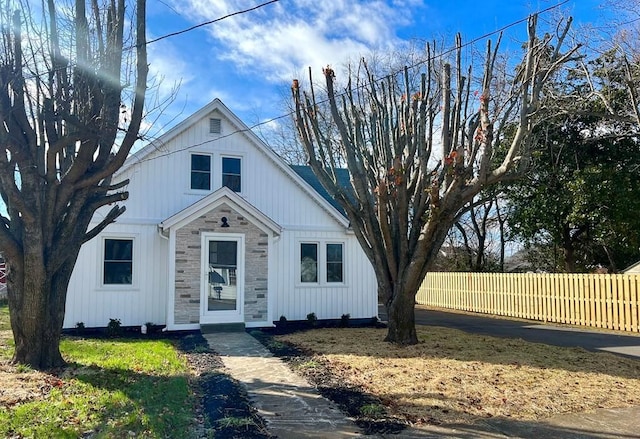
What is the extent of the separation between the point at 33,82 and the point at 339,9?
19.7ft

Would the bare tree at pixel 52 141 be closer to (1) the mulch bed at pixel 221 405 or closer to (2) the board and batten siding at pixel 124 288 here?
(1) the mulch bed at pixel 221 405

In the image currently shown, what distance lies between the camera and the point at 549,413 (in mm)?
5523

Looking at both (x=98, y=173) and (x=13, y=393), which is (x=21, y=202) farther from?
(x=13, y=393)

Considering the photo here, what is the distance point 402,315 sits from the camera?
9648mm

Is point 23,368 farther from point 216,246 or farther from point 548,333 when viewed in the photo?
point 548,333

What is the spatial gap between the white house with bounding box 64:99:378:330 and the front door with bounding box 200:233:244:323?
0.08 feet

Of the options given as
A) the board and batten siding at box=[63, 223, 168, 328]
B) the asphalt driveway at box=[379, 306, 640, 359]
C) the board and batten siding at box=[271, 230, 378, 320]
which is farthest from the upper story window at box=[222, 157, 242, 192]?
the asphalt driveway at box=[379, 306, 640, 359]

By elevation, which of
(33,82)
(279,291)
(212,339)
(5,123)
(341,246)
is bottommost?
(212,339)

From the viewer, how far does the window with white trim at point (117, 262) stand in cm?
1210

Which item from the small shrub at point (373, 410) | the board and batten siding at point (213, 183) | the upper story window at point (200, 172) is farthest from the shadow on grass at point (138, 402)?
the upper story window at point (200, 172)

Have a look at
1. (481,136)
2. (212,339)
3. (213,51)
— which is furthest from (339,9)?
(212,339)

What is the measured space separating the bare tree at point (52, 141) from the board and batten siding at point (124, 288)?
4602 mm

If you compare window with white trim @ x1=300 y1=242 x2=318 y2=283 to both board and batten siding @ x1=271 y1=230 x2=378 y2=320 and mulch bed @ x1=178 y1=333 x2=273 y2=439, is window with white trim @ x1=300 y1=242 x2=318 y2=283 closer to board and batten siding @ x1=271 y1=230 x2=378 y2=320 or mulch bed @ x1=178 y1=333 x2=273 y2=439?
board and batten siding @ x1=271 y1=230 x2=378 y2=320

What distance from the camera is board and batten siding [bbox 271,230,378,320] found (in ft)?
44.7
